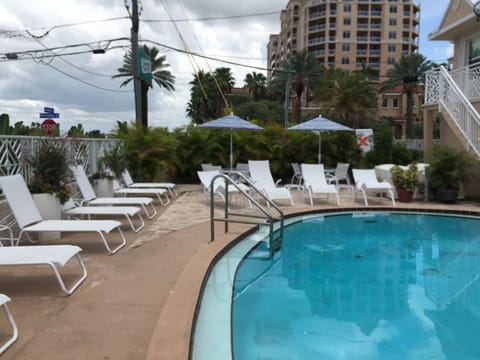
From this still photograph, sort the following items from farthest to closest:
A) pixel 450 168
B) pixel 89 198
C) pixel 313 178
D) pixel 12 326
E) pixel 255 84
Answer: pixel 255 84
pixel 313 178
pixel 450 168
pixel 89 198
pixel 12 326

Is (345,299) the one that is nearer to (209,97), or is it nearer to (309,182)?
(309,182)

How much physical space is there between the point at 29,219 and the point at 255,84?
55.3 metres

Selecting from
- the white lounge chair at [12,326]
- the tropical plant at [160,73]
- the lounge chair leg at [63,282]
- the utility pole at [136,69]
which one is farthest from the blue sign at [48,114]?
the tropical plant at [160,73]

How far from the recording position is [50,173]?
6.05 m

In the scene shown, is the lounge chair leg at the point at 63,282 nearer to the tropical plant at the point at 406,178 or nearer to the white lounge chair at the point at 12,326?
the white lounge chair at the point at 12,326

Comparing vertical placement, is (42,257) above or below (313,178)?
below

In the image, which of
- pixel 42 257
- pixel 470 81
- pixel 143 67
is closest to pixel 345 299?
pixel 42 257

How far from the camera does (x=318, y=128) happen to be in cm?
1211

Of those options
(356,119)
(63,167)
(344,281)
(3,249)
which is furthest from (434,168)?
(356,119)

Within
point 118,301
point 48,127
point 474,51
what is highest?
point 474,51

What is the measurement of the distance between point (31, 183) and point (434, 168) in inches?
363

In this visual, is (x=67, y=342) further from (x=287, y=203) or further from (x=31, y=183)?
(x=287, y=203)

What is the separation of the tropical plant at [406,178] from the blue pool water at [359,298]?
8.22ft

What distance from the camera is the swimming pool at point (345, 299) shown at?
3.60 meters
